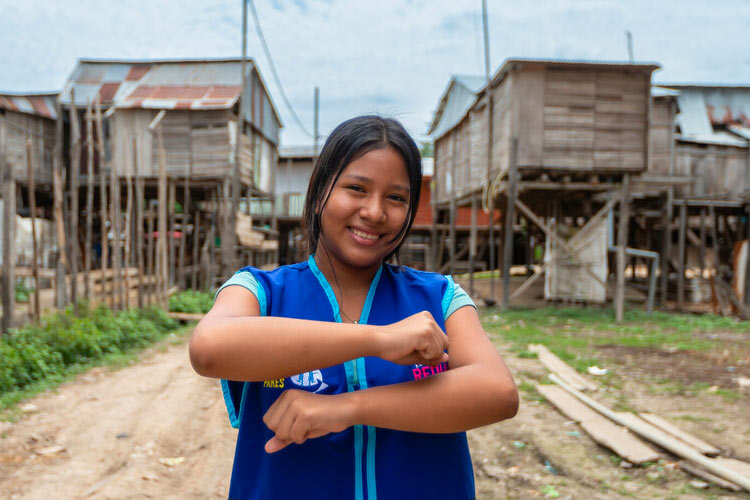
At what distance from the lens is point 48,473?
10.8 feet

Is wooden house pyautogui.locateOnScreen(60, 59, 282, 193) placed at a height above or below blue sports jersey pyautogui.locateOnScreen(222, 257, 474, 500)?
above

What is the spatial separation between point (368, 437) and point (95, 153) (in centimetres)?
1635

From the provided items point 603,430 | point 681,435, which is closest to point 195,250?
point 603,430

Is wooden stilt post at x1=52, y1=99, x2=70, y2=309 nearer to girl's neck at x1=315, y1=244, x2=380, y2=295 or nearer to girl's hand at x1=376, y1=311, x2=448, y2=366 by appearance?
girl's neck at x1=315, y1=244, x2=380, y2=295

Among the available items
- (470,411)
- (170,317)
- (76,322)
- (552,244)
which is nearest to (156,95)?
(170,317)

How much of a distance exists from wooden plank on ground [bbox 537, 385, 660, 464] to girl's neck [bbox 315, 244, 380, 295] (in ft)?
9.65

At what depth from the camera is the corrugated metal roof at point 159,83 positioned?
47.0ft

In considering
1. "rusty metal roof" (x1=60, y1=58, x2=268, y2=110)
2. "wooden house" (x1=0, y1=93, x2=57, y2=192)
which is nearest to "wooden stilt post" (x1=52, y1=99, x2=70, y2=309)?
"rusty metal roof" (x1=60, y1=58, x2=268, y2=110)

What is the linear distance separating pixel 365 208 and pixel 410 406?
489 millimetres

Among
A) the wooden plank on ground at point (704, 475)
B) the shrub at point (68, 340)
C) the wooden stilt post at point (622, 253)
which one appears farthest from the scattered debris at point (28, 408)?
the wooden stilt post at point (622, 253)

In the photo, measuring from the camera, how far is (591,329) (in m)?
9.13

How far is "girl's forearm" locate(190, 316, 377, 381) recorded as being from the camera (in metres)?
1.03

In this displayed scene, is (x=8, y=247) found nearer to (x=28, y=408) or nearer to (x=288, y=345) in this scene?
(x=28, y=408)

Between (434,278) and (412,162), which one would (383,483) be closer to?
(434,278)
